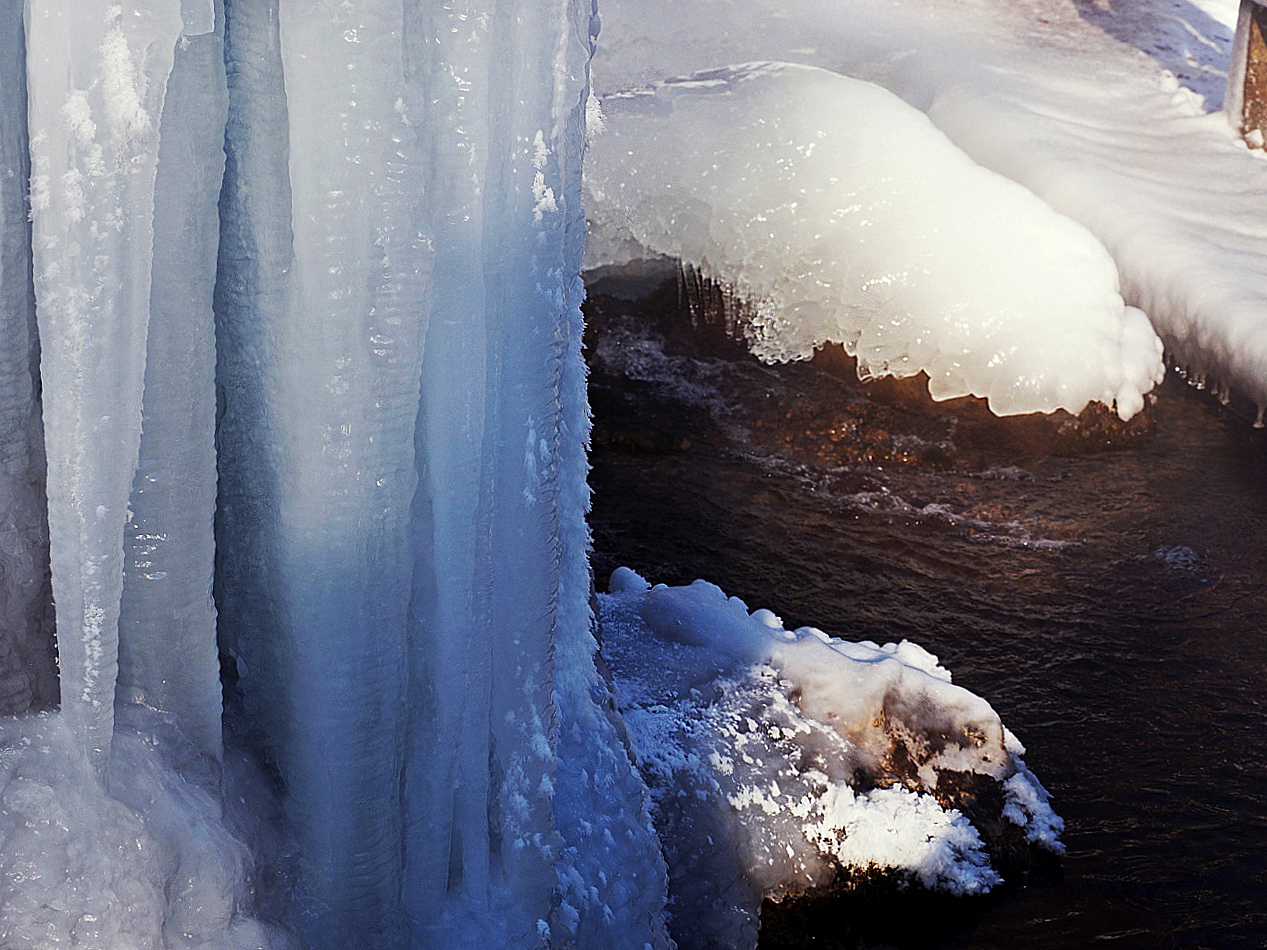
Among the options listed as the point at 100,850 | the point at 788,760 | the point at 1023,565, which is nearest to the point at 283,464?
the point at 100,850

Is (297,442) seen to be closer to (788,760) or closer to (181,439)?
(181,439)

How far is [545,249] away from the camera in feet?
6.88

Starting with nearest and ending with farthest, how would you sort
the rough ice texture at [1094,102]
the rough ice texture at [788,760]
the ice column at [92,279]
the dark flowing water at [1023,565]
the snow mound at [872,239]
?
1. the ice column at [92,279]
2. the rough ice texture at [788,760]
3. the dark flowing water at [1023,565]
4. the snow mound at [872,239]
5. the rough ice texture at [1094,102]

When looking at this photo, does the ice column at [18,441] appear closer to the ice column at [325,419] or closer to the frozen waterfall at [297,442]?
the frozen waterfall at [297,442]

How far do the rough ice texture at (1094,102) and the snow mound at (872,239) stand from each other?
1.33 ft

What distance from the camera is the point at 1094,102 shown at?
8.06 metres

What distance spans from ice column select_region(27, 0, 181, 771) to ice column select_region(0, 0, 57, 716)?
19 cm

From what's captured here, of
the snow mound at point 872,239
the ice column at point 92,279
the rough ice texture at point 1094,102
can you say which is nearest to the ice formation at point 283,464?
the ice column at point 92,279

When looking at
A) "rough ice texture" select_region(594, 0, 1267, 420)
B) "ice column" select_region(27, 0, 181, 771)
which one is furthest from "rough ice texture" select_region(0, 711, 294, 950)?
"rough ice texture" select_region(594, 0, 1267, 420)

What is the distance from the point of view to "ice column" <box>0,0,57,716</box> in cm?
172

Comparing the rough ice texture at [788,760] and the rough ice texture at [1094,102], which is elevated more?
the rough ice texture at [1094,102]

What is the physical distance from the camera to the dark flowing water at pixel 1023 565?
334cm

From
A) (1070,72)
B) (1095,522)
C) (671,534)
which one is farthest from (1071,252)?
(1070,72)

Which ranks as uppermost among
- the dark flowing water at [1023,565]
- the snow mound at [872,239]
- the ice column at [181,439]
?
the ice column at [181,439]
